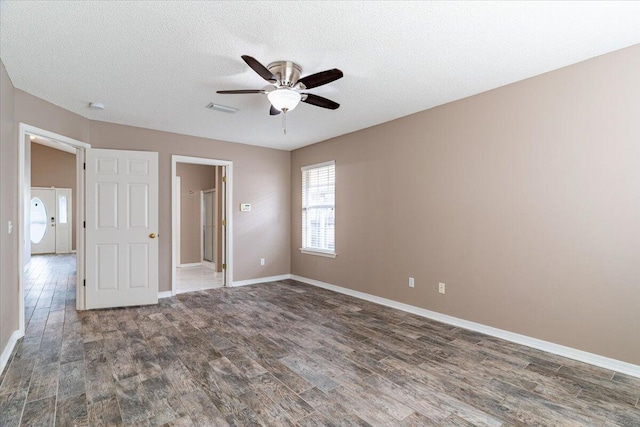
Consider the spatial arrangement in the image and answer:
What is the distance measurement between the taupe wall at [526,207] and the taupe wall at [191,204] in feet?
16.7

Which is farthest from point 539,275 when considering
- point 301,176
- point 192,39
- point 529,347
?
point 301,176

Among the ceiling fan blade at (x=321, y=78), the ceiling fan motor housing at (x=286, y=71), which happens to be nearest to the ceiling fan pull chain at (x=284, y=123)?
the ceiling fan motor housing at (x=286, y=71)

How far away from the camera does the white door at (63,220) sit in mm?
10016

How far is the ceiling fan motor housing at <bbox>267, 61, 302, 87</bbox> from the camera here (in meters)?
2.78

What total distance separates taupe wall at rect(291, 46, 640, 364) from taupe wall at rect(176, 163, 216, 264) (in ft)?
16.7

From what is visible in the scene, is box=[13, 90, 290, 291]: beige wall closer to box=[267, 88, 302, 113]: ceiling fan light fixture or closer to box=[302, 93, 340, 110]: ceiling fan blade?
box=[267, 88, 302, 113]: ceiling fan light fixture

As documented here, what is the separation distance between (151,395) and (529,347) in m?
3.30

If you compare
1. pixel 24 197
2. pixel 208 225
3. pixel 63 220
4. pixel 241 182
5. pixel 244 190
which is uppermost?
pixel 241 182

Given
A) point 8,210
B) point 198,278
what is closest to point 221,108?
point 8,210

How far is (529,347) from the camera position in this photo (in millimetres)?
3062

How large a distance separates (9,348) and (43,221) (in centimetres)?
895

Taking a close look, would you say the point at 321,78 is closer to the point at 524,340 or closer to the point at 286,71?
the point at 286,71

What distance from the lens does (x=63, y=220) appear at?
1010 centimetres

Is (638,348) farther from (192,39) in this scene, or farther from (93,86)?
(93,86)
